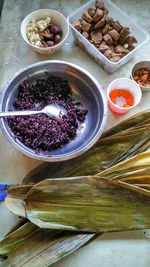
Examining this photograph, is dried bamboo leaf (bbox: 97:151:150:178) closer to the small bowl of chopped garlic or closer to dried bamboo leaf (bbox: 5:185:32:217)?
dried bamboo leaf (bbox: 5:185:32:217)

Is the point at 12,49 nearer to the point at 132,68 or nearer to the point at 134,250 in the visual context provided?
the point at 132,68

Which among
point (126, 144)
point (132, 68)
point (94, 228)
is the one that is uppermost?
point (132, 68)

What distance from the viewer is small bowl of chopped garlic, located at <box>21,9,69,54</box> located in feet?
5.43

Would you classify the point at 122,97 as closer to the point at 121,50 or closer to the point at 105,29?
the point at 121,50

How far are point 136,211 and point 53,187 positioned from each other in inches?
11.2

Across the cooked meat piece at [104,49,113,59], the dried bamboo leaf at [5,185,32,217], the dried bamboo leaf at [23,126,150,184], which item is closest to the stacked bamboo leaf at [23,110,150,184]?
the dried bamboo leaf at [23,126,150,184]

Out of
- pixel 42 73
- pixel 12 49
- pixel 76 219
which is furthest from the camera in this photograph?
pixel 12 49

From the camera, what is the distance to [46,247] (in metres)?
1.32

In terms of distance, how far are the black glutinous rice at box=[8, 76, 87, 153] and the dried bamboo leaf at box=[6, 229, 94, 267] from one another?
299 mm

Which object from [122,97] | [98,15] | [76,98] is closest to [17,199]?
[76,98]

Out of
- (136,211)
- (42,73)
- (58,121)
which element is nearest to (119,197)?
(136,211)

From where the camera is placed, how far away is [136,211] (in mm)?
1321

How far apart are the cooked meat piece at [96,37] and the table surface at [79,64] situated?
82 mm

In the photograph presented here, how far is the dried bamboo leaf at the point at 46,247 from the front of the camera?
130 cm
